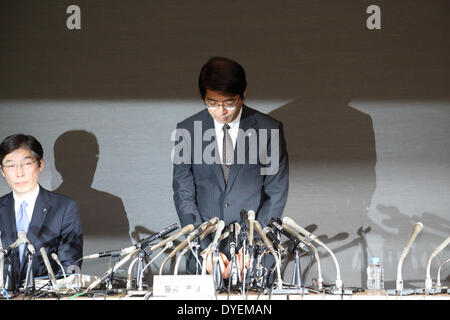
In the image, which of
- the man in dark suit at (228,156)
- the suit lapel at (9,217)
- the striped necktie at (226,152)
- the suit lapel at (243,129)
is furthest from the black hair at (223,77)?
the suit lapel at (9,217)

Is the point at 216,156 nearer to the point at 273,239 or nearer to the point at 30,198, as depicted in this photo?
the point at 273,239

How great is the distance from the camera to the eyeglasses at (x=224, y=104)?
14.2 feet

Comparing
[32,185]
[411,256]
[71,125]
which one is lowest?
[411,256]

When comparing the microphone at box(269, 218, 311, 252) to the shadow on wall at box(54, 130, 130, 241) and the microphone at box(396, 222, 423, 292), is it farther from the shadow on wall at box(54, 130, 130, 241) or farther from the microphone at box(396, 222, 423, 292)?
the shadow on wall at box(54, 130, 130, 241)

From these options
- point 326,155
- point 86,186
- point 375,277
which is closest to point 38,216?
point 86,186

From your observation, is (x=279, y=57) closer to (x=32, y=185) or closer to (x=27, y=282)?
(x=32, y=185)

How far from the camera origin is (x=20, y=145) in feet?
14.0

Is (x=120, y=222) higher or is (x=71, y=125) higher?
(x=71, y=125)

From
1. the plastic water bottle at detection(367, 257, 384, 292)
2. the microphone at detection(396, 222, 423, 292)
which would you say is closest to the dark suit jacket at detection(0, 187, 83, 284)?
the plastic water bottle at detection(367, 257, 384, 292)

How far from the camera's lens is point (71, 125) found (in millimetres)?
4555

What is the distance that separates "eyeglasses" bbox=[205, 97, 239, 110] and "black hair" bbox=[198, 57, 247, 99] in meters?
0.06

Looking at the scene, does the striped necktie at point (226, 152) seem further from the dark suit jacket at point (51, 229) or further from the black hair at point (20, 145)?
the black hair at point (20, 145)
